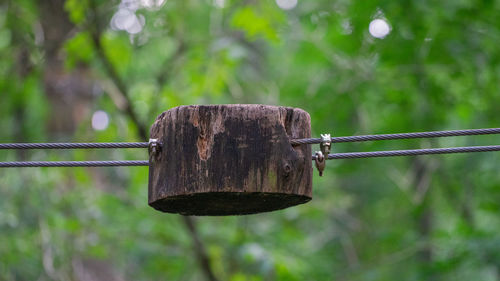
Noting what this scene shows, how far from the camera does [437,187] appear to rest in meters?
11.0

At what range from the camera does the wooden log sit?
9.48 feet

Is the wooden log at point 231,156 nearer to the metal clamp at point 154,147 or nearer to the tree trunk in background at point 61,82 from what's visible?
the metal clamp at point 154,147

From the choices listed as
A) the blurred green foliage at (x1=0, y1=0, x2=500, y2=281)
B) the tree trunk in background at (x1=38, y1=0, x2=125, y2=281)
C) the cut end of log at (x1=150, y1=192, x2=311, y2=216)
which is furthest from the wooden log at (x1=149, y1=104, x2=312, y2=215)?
the tree trunk in background at (x1=38, y1=0, x2=125, y2=281)

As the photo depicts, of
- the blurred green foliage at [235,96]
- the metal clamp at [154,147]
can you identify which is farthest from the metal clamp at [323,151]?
the blurred green foliage at [235,96]

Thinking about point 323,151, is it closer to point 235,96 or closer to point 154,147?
point 154,147

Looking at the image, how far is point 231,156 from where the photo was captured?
291cm

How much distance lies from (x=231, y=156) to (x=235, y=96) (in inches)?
223

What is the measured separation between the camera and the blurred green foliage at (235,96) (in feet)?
23.5

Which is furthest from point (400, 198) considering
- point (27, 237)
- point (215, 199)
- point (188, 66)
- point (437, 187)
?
point (215, 199)

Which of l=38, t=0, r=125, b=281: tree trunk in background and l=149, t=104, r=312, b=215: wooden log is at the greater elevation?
l=38, t=0, r=125, b=281: tree trunk in background

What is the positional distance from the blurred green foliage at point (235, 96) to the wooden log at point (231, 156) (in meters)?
3.69

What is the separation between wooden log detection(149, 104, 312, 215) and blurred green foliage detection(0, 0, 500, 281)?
3689mm

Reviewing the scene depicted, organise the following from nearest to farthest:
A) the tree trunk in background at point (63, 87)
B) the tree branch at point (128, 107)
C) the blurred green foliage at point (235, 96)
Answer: the tree branch at point (128, 107)
the blurred green foliage at point (235, 96)
the tree trunk in background at point (63, 87)

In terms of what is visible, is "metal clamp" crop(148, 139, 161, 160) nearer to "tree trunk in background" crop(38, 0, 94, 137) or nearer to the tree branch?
the tree branch
